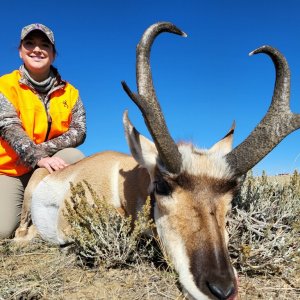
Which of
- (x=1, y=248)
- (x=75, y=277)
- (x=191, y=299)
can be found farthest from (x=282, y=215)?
(x=1, y=248)

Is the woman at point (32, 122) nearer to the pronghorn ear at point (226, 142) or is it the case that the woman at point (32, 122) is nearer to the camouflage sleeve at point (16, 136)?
the camouflage sleeve at point (16, 136)

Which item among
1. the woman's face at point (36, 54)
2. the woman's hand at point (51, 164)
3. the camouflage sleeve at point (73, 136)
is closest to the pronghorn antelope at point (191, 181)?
the woman's hand at point (51, 164)

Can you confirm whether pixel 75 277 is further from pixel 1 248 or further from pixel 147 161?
pixel 1 248

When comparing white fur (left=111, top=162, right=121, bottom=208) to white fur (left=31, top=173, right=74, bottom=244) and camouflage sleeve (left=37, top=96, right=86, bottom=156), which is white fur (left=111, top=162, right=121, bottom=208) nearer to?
white fur (left=31, top=173, right=74, bottom=244)

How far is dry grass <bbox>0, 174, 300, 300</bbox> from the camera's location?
132 inches

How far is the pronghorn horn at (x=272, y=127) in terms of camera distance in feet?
12.4

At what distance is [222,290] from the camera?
2.80 metres

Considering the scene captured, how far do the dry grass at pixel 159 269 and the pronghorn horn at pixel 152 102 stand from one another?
925 mm

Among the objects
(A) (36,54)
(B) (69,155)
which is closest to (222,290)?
(B) (69,155)

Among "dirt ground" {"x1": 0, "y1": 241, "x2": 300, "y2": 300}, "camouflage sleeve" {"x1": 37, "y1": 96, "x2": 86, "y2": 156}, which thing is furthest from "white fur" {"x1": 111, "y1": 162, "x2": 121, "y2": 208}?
"camouflage sleeve" {"x1": 37, "y1": 96, "x2": 86, "y2": 156}

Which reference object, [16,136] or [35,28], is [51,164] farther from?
[35,28]

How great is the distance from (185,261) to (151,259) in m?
0.91

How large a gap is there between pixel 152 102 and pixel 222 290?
72.6 inches

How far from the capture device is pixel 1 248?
5098mm
